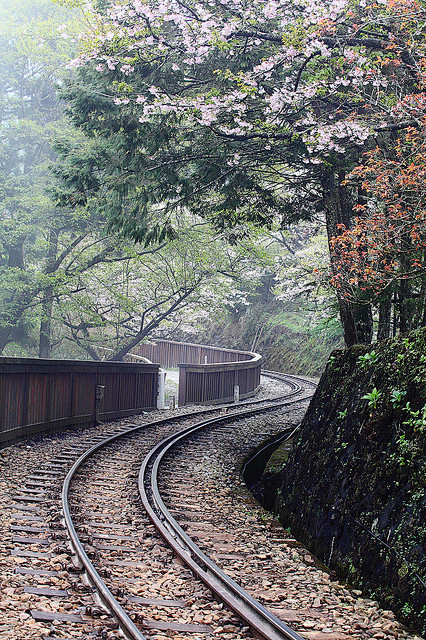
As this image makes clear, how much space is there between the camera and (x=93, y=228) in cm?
2212

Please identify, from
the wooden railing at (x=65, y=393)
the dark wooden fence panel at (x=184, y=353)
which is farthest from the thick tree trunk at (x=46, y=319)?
the wooden railing at (x=65, y=393)

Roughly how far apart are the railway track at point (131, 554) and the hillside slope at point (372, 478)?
54cm

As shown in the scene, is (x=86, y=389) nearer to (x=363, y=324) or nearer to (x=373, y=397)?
(x=363, y=324)

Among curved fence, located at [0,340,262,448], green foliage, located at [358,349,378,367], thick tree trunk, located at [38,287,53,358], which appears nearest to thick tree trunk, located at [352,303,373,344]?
green foliage, located at [358,349,378,367]

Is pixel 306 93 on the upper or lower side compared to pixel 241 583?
upper

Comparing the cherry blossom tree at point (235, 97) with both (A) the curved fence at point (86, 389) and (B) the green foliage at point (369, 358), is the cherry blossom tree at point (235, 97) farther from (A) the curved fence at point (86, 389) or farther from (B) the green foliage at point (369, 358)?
(A) the curved fence at point (86, 389)

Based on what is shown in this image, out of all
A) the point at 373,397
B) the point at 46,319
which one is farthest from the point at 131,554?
the point at 46,319

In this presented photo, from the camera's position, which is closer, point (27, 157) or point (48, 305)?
point (48, 305)

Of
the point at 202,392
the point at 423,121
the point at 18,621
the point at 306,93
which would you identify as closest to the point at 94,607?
the point at 18,621

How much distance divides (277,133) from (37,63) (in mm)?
26271

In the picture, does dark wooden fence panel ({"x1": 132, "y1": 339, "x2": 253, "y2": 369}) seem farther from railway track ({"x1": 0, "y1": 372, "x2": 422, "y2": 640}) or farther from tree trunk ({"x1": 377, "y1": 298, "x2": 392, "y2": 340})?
railway track ({"x1": 0, "y1": 372, "x2": 422, "y2": 640})

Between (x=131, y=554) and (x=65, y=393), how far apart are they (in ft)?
23.8

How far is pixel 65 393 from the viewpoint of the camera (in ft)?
40.3

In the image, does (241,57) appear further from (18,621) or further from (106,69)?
(18,621)
